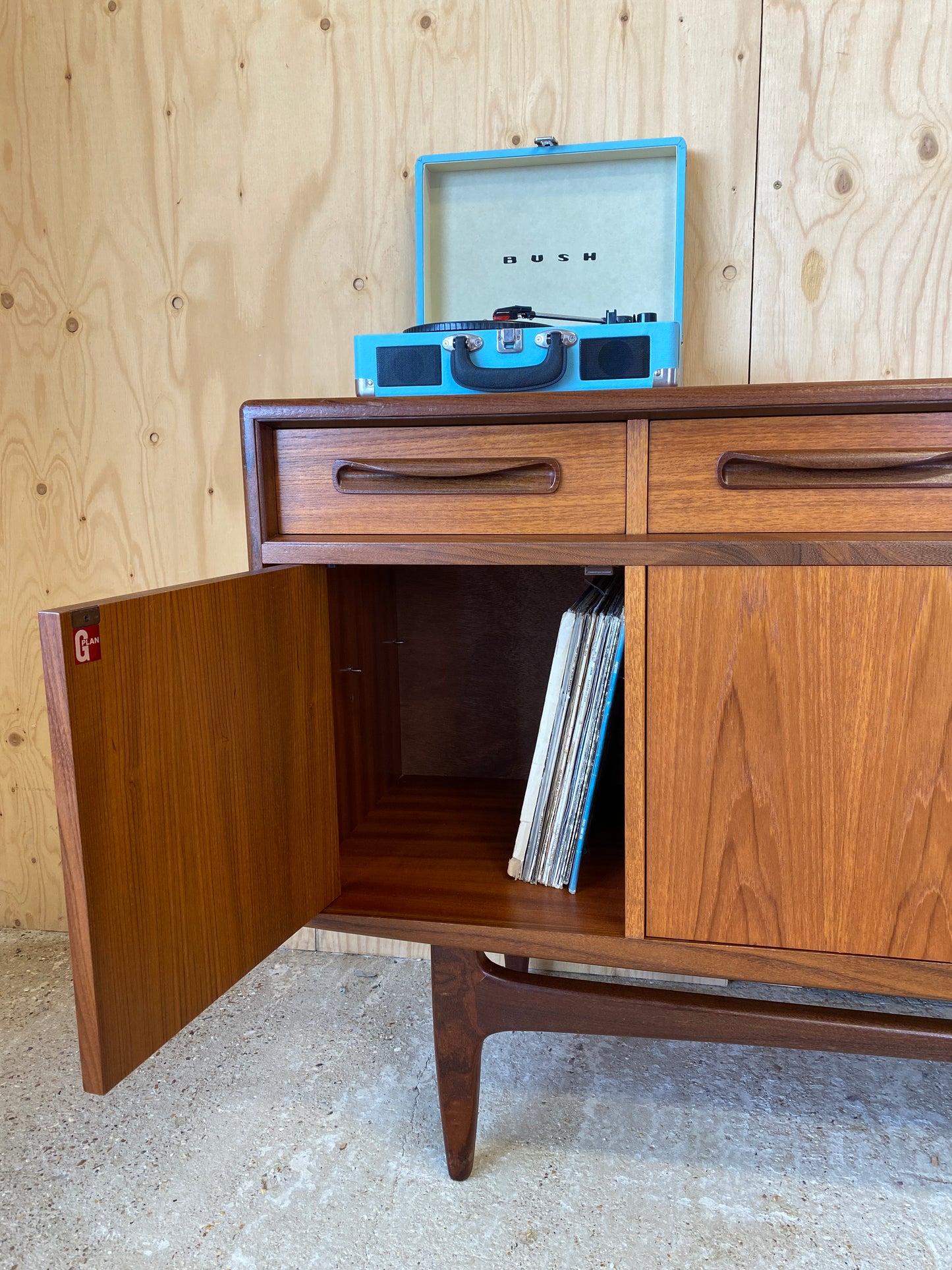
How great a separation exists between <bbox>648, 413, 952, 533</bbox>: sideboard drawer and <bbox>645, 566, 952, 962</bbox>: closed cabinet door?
0.22 feet

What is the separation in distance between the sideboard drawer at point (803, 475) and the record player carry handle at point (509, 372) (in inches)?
5.5

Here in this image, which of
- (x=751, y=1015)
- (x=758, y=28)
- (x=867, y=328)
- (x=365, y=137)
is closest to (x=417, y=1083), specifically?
(x=751, y=1015)

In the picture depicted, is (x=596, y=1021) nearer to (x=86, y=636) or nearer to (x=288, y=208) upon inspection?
(x=86, y=636)

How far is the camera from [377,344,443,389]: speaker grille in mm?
1029

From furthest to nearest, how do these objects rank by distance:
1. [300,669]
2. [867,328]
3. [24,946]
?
[24,946] < [867,328] < [300,669]

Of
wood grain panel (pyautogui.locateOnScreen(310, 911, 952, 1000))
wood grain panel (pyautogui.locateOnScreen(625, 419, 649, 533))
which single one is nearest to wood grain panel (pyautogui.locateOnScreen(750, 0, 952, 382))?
wood grain panel (pyautogui.locateOnScreen(625, 419, 649, 533))

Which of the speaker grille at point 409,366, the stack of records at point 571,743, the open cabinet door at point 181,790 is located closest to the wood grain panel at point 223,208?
the speaker grille at point 409,366

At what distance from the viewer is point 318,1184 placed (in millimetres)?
1108

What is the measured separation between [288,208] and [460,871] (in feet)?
3.57

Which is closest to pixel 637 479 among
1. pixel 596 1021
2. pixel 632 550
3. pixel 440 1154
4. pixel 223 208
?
pixel 632 550

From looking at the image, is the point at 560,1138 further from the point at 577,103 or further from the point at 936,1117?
the point at 577,103

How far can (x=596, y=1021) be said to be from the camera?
1.03 m

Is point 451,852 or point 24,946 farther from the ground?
point 451,852

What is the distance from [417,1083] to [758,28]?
1.57m
